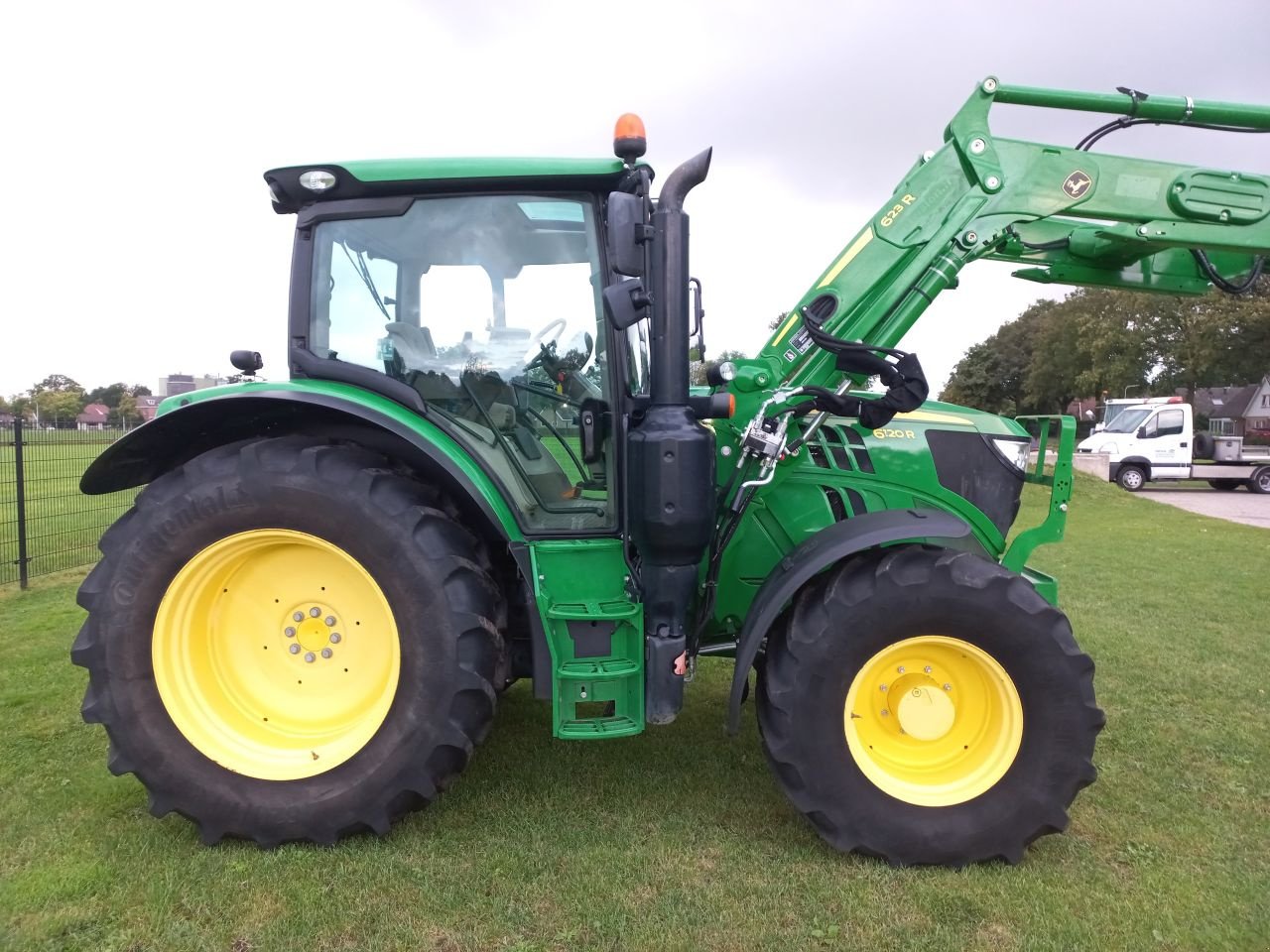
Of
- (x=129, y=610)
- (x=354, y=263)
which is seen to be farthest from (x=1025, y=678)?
(x=129, y=610)

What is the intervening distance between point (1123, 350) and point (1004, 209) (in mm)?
40025

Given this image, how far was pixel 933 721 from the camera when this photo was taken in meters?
2.84

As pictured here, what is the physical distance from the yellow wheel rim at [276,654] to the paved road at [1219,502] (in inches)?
536

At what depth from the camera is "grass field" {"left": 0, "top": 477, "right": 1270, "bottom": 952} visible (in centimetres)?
237

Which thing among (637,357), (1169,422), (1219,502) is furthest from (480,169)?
(1169,422)

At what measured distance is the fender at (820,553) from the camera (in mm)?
2736

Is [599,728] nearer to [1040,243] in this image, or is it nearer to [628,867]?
[628,867]

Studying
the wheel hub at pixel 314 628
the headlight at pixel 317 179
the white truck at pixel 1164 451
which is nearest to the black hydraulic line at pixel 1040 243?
the headlight at pixel 317 179

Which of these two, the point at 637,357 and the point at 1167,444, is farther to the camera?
the point at 1167,444

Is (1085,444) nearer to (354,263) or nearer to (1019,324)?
(354,263)

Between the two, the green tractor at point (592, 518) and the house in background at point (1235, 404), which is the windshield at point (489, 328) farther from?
the house in background at point (1235, 404)

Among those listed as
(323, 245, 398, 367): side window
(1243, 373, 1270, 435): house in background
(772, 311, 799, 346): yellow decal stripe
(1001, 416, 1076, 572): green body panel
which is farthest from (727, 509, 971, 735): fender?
(1243, 373, 1270, 435): house in background

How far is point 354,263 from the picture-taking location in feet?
10.1

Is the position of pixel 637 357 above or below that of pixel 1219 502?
above
